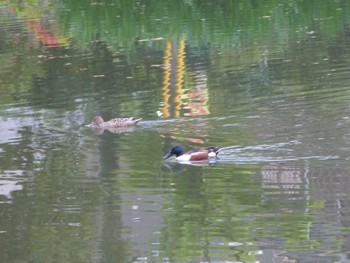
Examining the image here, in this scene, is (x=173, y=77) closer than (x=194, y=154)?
No

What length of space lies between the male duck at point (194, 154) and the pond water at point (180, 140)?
5.5 inches

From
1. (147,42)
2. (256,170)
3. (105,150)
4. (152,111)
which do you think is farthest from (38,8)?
(256,170)

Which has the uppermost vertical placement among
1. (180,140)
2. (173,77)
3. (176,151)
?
(176,151)

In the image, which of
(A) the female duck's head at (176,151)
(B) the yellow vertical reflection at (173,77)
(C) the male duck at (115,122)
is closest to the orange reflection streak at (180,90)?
(B) the yellow vertical reflection at (173,77)

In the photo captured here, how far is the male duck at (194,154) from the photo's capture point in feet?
44.0

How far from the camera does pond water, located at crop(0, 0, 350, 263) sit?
10.1 meters

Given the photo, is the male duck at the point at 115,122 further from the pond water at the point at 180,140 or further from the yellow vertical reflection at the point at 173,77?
the yellow vertical reflection at the point at 173,77

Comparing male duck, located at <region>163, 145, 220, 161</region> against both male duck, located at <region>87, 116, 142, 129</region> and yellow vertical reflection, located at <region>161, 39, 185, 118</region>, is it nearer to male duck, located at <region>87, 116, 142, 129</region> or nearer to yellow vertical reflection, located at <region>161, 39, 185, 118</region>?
male duck, located at <region>87, 116, 142, 129</region>

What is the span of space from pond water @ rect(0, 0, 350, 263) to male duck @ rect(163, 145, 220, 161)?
140 millimetres

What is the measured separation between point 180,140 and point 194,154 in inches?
59.9

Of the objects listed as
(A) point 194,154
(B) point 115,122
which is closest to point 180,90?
(B) point 115,122

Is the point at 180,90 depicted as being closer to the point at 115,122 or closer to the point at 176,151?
the point at 115,122

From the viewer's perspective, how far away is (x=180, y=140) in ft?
49.5

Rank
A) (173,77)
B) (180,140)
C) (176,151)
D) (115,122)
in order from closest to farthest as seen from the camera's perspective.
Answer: (176,151) → (180,140) → (115,122) → (173,77)
